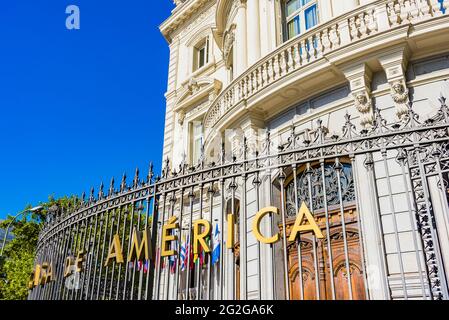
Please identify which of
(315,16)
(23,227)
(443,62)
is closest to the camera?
(443,62)

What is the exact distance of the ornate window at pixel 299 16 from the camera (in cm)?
941

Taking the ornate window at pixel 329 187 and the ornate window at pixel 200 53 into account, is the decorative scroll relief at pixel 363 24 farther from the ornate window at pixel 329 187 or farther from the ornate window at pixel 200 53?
the ornate window at pixel 200 53

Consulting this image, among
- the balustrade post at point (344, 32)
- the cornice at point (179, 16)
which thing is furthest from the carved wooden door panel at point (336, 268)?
the cornice at point (179, 16)

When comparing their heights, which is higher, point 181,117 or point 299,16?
point 181,117

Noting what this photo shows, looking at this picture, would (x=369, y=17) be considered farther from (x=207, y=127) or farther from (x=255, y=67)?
(x=207, y=127)

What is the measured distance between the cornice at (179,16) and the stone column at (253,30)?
650 centimetres


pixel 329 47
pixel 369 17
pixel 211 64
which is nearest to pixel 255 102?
pixel 329 47

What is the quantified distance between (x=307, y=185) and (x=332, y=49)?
2669mm

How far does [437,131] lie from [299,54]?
4.78 metres

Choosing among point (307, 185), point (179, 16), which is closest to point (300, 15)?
point (307, 185)

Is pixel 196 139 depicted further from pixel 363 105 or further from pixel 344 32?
pixel 363 105

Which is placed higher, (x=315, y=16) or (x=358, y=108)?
(x=315, y=16)

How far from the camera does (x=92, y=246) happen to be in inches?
208

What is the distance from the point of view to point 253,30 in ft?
33.0
